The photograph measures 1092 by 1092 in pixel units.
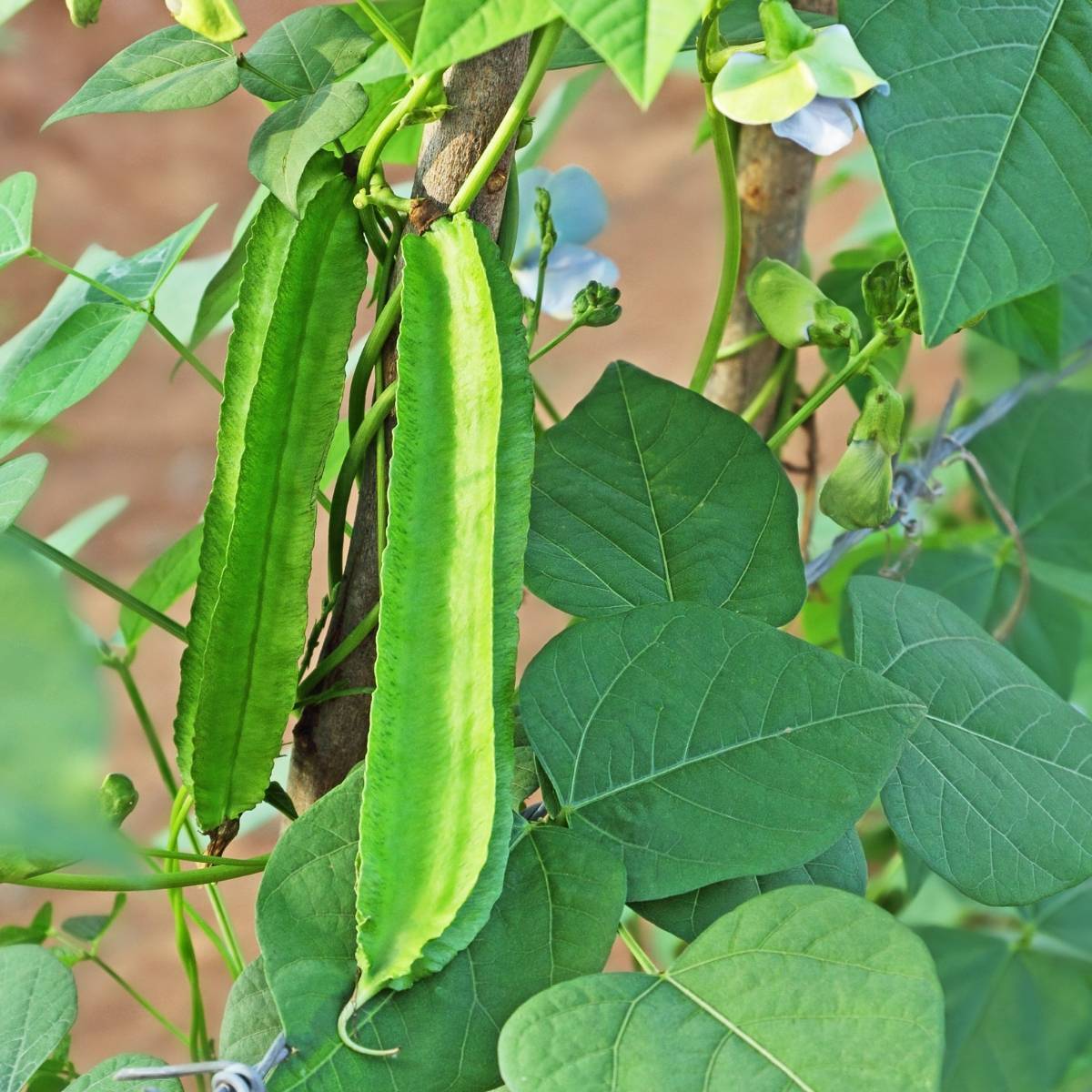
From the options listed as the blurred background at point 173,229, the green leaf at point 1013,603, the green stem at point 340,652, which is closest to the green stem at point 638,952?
the green stem at point 340,652

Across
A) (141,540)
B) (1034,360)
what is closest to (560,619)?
(141,540)

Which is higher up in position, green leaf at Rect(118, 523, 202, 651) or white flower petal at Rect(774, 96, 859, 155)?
white flower petal at Rect(774, 96, 859, 155)

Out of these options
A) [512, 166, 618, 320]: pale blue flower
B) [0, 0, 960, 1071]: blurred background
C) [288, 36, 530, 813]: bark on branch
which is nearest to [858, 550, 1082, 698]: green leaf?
[512, 166, 618, 320]: pale blue flower

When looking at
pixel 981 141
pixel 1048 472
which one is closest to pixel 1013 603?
pixel 1048 472

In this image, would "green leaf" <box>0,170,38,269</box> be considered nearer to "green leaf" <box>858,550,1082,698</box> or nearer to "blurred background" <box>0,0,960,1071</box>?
"green leaf" <box>858,550,1082,698</box>

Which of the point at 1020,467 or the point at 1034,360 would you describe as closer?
the point at 1034,360

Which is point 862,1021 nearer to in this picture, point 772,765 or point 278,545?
point 772,765

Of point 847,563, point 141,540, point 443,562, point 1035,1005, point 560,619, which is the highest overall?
point 443,562
